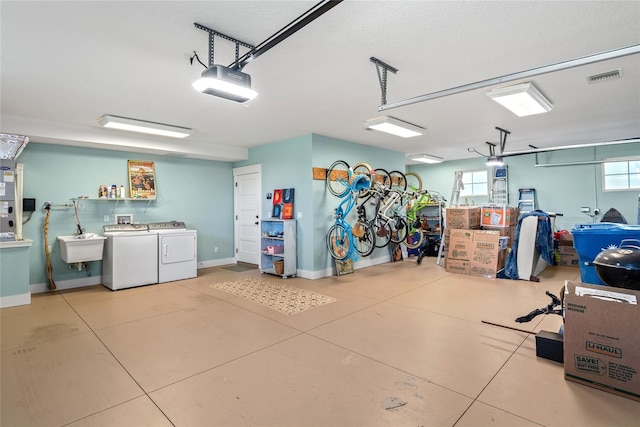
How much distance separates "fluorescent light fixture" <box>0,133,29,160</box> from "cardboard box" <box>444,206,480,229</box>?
23.9 feet

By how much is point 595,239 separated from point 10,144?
7.25 metres

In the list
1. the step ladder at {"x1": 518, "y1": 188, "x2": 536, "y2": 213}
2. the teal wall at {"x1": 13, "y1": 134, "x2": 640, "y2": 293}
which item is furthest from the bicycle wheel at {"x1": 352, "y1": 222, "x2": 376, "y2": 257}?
the step ladder at {"x1": 518, "y1": 188, "x2": 536, "y2": 213}

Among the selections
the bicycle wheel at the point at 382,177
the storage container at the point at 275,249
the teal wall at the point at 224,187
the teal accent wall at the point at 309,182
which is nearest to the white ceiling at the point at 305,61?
the teal wall at the point at 224,187

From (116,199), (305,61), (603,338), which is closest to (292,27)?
(305,61)

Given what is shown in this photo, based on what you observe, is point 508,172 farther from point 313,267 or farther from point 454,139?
point 313,267

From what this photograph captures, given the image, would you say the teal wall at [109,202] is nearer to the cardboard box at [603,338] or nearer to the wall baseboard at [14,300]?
the wall baseboard at [14,300]

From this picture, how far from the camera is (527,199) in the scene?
8227 mm

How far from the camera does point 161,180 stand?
21.1ft

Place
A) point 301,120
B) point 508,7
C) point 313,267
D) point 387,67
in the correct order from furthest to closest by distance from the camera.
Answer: point 313,267 < point 301,120 < point 387,67 < point 508,7

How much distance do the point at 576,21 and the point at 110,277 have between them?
6.64 m

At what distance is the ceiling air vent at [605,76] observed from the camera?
127 inches

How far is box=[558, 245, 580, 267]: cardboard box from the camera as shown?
673 centimetres

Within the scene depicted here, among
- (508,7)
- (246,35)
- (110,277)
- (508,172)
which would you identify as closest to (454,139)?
(508,172)

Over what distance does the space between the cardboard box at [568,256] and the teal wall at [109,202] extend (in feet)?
24.9
